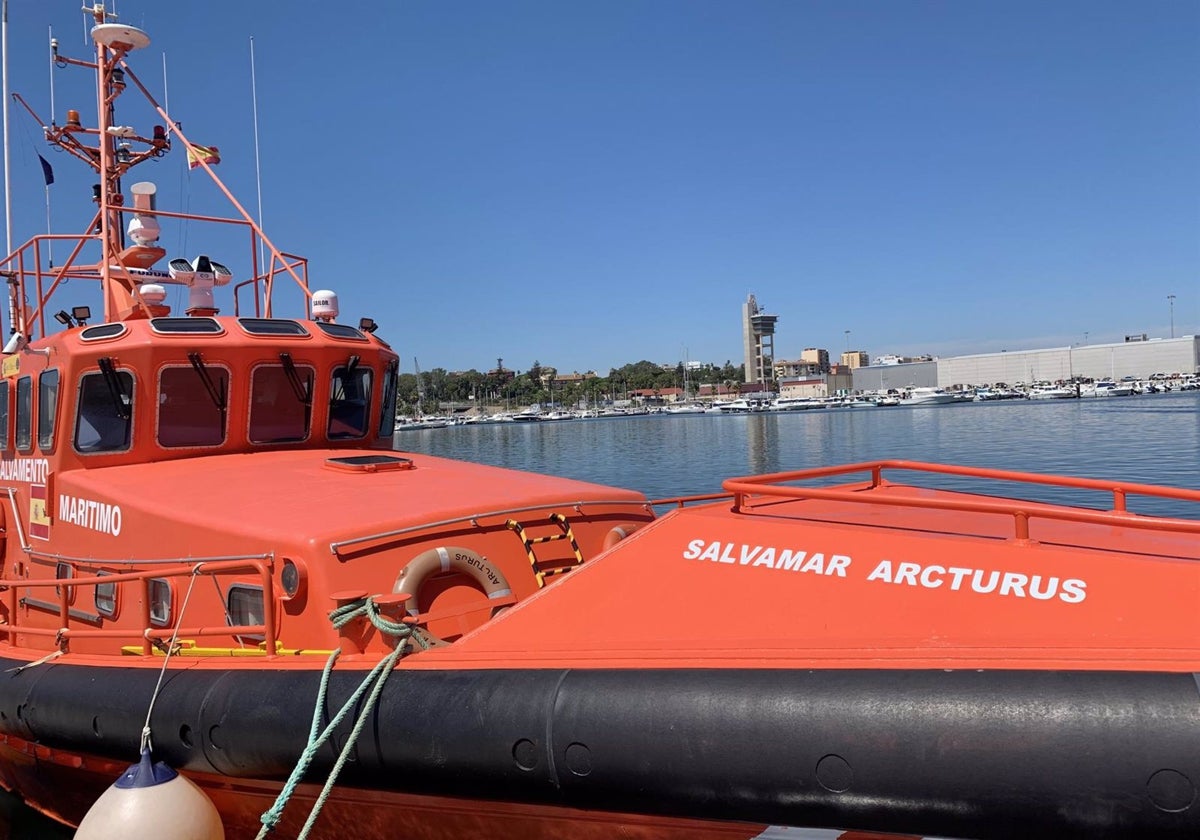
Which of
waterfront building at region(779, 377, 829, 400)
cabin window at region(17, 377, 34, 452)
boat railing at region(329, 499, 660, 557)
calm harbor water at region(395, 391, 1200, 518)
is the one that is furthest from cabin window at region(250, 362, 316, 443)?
waterfront building at region(779, 377, 829, 400)

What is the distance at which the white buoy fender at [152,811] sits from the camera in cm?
345

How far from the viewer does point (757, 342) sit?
184500mm

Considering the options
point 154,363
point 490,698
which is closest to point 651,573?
point 490,698

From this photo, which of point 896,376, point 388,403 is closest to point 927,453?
point 388,403

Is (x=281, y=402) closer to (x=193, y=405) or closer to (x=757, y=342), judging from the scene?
(x=193, y=405)

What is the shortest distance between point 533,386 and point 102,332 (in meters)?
144

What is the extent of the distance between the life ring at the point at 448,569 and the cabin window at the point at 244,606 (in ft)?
2.47

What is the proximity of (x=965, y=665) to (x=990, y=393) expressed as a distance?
122 m

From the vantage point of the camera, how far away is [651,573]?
10.9 feet

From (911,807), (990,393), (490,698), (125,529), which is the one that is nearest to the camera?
(911,807)

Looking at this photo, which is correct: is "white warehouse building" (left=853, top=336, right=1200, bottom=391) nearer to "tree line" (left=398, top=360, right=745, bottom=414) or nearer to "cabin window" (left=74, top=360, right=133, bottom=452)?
"tree line" (left=398, top=360, right=745, bottom=414)

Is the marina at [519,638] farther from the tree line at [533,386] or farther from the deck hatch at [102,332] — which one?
the tree line at [533,386]

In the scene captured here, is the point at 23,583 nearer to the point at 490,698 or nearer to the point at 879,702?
the point at 490,698

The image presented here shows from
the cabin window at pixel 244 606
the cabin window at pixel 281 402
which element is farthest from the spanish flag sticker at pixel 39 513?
the cabin window at pixel 244 606
